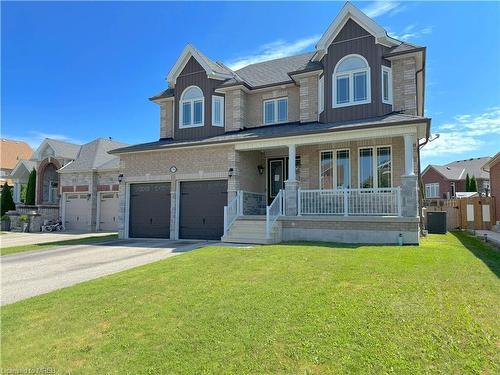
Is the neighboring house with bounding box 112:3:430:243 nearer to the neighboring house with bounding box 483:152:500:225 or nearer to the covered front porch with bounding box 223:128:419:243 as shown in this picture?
the covered front porch with bounding box 223:128:419:243

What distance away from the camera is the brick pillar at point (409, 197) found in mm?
10898

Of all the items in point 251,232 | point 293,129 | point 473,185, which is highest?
point 293,129

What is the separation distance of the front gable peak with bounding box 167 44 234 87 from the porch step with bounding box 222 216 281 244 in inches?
310

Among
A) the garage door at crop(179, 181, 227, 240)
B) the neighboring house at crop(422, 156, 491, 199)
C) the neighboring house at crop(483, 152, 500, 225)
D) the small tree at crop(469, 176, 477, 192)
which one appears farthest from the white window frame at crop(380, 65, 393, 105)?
the small tree at crop(469, 176, 477, 192)

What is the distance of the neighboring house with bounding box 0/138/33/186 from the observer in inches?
1668

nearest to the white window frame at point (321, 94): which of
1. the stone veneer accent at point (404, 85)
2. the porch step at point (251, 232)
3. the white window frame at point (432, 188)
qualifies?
the stone veneer accent at point (404, 85)

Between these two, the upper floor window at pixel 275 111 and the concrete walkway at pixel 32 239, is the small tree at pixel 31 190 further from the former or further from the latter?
the upper floor window at pixel 275 111

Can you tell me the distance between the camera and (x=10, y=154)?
44406 mm

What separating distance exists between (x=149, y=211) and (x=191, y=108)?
5.80 m

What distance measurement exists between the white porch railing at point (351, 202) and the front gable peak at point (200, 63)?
8016 mm

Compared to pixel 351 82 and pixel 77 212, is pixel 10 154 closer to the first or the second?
pixel 77 212

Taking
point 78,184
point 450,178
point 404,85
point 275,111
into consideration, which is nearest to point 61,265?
point 275,111

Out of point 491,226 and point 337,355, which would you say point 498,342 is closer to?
point 337,355

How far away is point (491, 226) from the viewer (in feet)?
67.2
